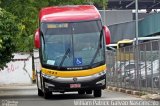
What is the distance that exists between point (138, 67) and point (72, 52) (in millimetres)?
5010

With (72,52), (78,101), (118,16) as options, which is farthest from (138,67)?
(118,16)

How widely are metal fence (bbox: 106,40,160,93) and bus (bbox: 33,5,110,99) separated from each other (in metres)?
2.19

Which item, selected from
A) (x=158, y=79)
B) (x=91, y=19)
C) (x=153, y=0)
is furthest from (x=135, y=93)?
(x=153, y=0)

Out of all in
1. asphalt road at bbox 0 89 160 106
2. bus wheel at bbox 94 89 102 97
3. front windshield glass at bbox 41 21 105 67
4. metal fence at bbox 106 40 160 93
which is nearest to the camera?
asphalt road at bbox 0 89 160 106

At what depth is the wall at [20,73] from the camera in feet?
162

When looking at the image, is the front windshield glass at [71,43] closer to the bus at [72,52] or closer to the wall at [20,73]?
the bus at [72,52]

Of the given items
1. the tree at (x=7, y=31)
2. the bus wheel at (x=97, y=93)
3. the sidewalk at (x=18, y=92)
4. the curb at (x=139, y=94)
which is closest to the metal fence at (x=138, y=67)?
the curb at (x=139, y=94)

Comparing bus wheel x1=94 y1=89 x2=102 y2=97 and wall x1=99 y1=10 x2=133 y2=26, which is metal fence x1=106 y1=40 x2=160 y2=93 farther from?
wall x1=99 y1=10 x2=133 y2=26

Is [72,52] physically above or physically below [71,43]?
below

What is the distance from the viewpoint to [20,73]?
1953 inches

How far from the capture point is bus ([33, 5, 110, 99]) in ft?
70.3

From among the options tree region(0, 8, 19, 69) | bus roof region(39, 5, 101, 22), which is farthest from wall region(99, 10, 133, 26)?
bus roof region(39, 5, 101, 22)

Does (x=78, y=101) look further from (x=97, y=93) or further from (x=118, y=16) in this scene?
(x=118, y=16)

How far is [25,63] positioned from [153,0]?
85.2ft
